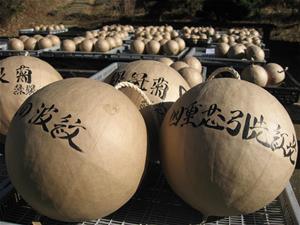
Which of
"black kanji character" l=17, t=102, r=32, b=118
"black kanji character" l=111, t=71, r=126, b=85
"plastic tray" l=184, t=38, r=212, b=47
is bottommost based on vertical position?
"plastic tray" l=184, t=38, r=212, b=47

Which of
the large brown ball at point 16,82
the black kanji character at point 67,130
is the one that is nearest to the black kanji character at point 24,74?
the large brown ball at point 16,82

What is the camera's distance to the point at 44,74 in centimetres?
361

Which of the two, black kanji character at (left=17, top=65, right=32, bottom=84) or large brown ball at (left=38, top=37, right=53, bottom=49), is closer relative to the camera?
black kanji character at (left=17, top=65, right=32, bottom=84)

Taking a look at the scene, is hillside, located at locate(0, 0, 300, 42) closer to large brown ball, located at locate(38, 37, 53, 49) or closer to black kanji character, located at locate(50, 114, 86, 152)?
large brown ball, located at locate(38, 37, 53, 49)

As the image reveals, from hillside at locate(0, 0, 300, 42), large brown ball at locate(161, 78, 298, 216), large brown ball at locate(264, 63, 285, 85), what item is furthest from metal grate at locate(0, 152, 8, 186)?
hillside at locate(0, 0, 300, 42)

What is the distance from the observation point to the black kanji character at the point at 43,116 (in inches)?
87.4

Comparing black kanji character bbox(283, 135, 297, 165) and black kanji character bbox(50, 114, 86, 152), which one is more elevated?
black kanji character bbox(50, 114, 86, 152)

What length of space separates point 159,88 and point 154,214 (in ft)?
3.28

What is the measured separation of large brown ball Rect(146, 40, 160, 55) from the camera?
965 centimetres

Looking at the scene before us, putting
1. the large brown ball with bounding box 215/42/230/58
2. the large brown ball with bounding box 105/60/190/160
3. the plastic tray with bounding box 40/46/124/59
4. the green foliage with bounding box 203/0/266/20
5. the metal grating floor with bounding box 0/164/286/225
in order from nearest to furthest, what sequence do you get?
the metal grating floor with bounding box 0/164/286/225
the large brown ball with bounding box 105/60/190/160
the plastic tray with bounding box 40/46/124/59
the large brown ball with bounding box 215/42/230/58
the green foliage with bounding box 203/0/266/20

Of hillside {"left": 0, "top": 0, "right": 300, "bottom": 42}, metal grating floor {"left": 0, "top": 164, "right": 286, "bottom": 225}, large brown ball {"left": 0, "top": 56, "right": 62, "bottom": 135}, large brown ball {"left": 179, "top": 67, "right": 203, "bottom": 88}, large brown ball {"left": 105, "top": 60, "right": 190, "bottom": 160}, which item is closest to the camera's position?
metal grating floor {"left": 0, "top": 164, "right": 286, "bottom": 225}

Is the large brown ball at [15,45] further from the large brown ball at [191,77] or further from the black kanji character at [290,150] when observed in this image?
the black kanji character at [290,150]

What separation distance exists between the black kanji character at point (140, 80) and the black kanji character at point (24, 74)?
1.00 meters

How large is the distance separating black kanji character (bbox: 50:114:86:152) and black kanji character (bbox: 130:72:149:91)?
98 centimetres
